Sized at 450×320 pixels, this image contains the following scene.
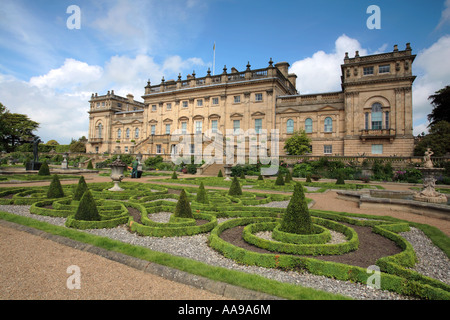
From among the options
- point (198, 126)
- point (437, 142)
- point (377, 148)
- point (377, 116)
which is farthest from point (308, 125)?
point (198, 126)

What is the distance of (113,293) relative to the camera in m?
3.11

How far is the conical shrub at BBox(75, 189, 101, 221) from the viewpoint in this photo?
19.8 ft

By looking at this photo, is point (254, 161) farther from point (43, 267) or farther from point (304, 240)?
point (43, 267)

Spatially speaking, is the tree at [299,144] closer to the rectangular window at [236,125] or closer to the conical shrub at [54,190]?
the rectangular window at [236,125]

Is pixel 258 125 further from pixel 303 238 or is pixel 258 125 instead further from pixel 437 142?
pixel 303 238

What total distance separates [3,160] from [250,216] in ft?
135

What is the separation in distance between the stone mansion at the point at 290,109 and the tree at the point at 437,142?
1.45 metres

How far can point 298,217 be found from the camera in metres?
5.20

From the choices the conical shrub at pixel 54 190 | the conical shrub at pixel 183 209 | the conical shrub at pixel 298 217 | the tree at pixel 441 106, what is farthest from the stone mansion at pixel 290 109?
the conical shrub at pixel 54 190

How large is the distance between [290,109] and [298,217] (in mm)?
27640

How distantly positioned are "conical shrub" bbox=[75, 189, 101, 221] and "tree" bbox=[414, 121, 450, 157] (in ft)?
85.1

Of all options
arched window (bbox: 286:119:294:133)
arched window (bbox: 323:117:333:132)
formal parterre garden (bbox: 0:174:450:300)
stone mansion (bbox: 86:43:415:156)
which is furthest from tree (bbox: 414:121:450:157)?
formal parterre garden (bbox: 0:174:450:300)

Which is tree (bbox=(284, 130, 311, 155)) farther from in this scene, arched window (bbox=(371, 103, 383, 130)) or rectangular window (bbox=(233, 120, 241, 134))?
rectangular window (bbox=(233, 120, 241, 134))
